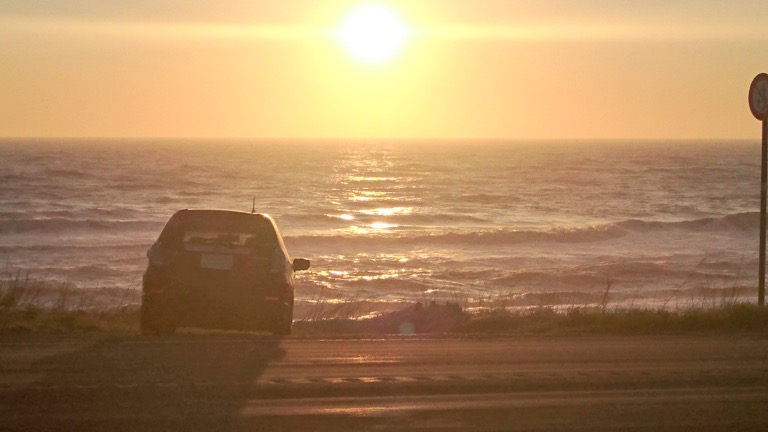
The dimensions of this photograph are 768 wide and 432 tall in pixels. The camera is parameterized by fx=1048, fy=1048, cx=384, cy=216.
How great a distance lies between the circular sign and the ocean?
5.36 meters

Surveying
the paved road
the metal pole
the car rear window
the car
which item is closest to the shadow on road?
the paved road

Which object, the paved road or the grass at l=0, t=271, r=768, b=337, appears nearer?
the paved road

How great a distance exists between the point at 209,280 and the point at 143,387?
3419 mm

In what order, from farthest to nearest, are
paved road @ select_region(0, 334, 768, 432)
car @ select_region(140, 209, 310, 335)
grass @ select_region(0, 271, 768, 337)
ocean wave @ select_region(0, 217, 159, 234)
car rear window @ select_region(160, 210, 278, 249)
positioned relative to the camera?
ocean wave @ select_region(0, 217, 159, 234) < grass @ select_region(0, 271, 768, 337) < car rear window @ select_region(160, 210, 278, 249) < car @ select_region(140, 209, 310, 335) < paved road @ select_region(0, 334, 768, 432)

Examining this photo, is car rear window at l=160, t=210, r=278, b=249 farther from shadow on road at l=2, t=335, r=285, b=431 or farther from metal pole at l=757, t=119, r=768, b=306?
metal pole at l=757, t=119, r=768, b=306

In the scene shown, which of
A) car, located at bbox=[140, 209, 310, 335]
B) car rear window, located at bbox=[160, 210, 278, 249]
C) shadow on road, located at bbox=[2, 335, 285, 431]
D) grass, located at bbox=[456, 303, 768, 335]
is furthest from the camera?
grass, located at bbox=[456, 303, 768, 335]

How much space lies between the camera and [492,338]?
1154cm

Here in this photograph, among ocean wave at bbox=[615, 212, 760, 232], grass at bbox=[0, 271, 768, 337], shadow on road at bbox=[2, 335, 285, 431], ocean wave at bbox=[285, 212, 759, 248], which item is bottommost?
ocean wave at bbox=[285, 212, 759, 248]

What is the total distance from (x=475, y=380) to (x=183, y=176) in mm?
80736

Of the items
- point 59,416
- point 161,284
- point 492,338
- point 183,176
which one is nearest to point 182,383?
point 59,416

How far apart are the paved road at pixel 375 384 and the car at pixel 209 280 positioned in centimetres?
32

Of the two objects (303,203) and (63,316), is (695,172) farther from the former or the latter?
(63,316)

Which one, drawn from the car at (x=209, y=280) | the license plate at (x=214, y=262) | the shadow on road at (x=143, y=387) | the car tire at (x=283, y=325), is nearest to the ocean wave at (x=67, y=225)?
the car tire at (x=283, y=325)

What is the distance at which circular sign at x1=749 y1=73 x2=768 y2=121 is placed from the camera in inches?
544
